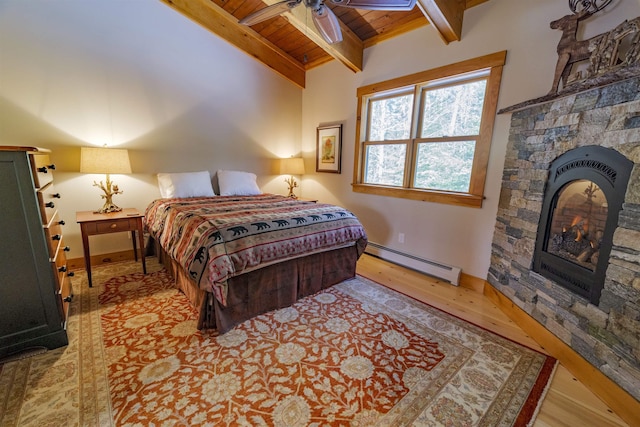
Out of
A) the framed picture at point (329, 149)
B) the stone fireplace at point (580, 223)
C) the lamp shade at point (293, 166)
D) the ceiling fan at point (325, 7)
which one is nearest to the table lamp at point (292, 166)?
the lamp shade at point (293, 166)

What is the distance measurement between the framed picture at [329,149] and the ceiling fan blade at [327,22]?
1548 mm

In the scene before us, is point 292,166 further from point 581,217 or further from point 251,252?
point 581,217

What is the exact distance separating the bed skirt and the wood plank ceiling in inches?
88.3

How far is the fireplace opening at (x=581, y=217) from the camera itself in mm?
1417

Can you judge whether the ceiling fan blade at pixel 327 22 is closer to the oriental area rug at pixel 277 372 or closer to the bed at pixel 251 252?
the bed at pixel 251 252

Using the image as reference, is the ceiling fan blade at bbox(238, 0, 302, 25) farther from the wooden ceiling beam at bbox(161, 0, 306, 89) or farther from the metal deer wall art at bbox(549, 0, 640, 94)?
the metal deer wall art at bbox(549, 0, 640, 94)

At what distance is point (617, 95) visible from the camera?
4.64ft

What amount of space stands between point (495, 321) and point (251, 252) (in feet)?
6.39

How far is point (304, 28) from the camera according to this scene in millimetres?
2793

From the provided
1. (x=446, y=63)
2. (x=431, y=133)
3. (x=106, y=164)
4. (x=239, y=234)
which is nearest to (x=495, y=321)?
(x=431, y=133)

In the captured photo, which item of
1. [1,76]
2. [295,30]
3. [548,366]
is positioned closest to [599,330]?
[548,366]

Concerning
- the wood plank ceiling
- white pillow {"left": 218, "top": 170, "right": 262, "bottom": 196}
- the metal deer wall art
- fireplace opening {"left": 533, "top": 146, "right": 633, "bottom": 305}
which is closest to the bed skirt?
white pillow {"left": 218, "top": 170, "right": 262, "bottom": 196}

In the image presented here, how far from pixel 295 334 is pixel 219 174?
8.02ft

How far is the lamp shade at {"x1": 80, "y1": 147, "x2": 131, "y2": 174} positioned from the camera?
95.4 inches
